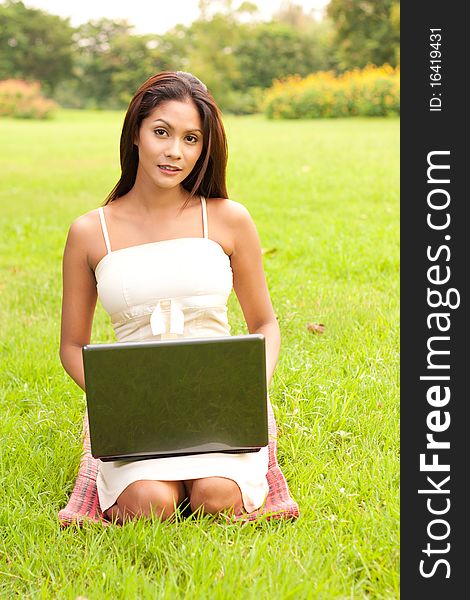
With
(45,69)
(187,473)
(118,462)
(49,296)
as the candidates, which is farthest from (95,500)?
(45,69)

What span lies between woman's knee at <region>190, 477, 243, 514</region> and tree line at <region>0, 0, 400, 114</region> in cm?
2909

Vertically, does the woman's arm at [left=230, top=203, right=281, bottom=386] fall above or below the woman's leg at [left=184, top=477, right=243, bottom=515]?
above

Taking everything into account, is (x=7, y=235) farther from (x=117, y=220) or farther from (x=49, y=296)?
(x=117, y=220)

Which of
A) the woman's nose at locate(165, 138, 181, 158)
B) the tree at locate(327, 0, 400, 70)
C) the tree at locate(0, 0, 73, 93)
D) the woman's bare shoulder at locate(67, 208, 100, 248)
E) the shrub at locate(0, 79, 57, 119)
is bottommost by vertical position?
the woman's bare shoulder at locate(67, 208, 100, 248)

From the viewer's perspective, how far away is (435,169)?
3.42 metres

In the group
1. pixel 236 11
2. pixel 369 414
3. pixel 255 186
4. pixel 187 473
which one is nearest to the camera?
pixel 187 473

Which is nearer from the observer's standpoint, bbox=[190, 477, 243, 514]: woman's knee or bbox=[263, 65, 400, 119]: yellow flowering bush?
bbox=[190, 477, 243, 514]: woman's knee

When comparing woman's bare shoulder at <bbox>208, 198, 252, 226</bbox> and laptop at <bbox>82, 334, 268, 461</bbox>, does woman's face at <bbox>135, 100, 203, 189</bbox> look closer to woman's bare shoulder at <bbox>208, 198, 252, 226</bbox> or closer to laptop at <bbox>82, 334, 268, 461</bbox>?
woman's bare shoulder at <bbox>208, 198, 252, 226</bbox>

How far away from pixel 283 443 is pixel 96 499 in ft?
2.26

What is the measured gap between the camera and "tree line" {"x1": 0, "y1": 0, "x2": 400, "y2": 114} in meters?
32.4

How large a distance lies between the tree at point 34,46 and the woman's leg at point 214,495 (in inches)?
1657

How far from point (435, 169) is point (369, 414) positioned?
1062mm

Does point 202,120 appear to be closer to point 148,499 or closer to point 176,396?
point 176,396

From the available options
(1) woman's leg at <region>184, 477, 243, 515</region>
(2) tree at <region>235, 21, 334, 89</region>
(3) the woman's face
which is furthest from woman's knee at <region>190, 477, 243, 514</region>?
(2) tree at <region>235, 21, 334, 89</region>
